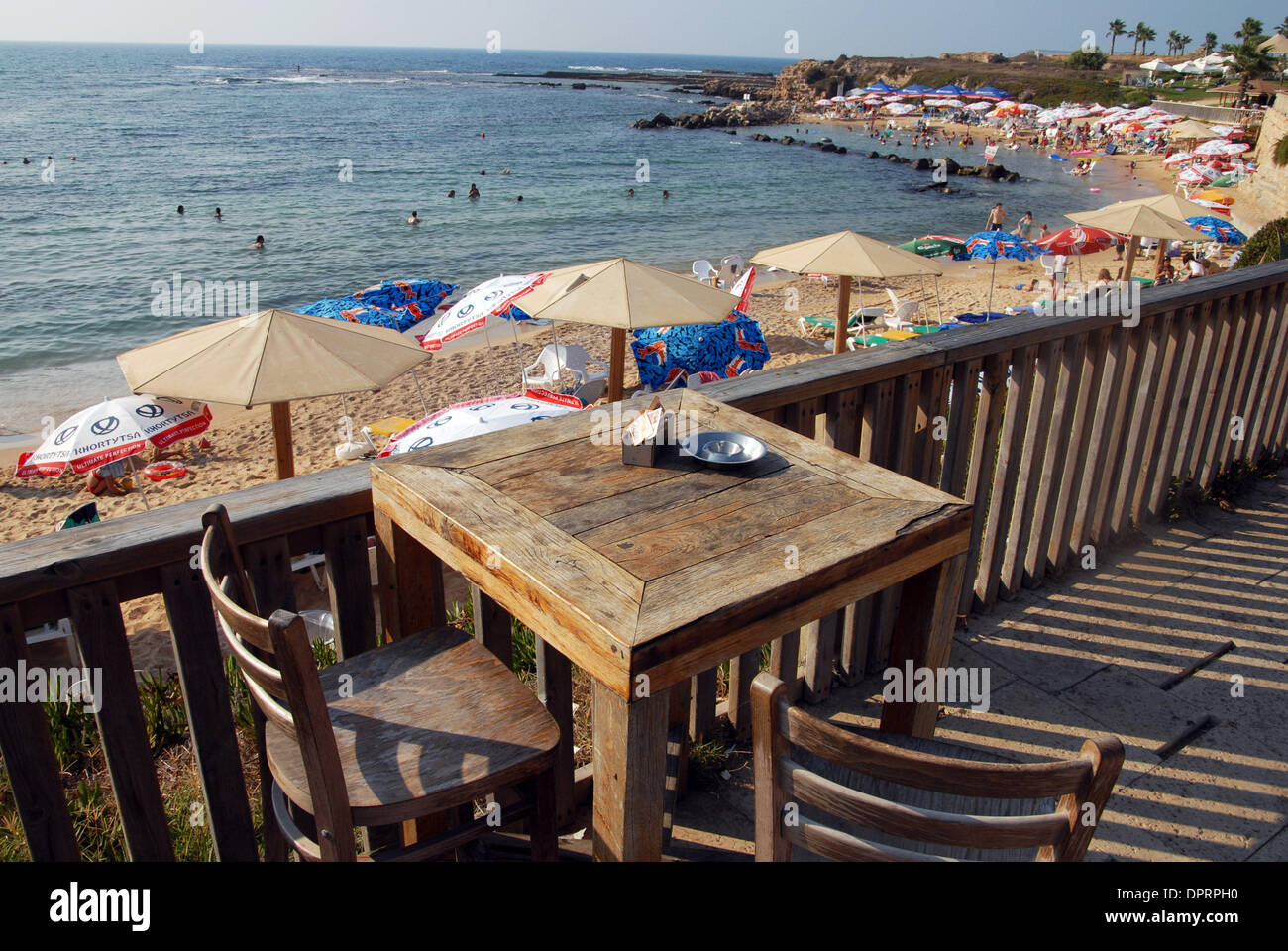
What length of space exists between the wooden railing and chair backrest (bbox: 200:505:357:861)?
0.24 metres

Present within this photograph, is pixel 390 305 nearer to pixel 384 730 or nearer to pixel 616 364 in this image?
pixel 616 364

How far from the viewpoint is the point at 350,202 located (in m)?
33.7

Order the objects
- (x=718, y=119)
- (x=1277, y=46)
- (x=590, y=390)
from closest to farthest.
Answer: (x=590, y=390) < (x=1277, y=46) < (x=718, y=119)

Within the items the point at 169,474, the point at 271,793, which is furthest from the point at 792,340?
the point at 271,793

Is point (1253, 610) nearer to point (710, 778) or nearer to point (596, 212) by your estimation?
point (710, 778)

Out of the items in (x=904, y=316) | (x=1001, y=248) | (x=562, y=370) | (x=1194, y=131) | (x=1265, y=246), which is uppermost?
(x=1194, y=131)

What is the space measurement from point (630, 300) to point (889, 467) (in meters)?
3.82

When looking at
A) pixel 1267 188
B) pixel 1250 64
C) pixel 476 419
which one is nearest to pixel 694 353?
pixel 476 419

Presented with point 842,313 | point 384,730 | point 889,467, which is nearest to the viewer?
point 384,730

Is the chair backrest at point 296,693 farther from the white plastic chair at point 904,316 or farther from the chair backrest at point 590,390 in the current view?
the white plastic chair at point 904,316

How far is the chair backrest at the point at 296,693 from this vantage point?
4.53ft

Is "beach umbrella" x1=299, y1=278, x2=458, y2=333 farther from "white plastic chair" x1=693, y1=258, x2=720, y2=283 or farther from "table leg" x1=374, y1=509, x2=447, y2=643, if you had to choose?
"table leg" x1=374, y1=509, x2=447, y2=643

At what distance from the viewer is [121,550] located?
5.62ft
